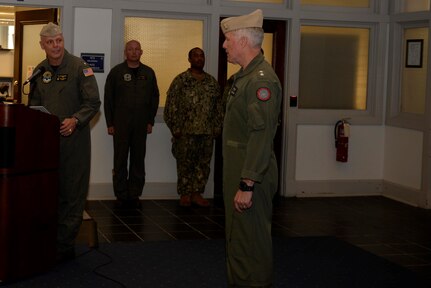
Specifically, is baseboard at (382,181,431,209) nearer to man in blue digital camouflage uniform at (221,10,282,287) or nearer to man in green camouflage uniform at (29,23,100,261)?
man in green camouflage uniform at (29,23,100,261)

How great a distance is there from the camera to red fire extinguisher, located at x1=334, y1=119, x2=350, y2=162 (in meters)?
8.99

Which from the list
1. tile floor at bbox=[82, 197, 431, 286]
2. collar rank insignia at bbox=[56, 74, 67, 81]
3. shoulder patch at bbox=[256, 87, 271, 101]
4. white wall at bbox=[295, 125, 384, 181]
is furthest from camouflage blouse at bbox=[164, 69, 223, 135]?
shoulder patch at bbox=[256, 87, 271, 101]

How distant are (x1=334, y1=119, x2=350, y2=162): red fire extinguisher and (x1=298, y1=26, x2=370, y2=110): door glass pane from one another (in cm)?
37

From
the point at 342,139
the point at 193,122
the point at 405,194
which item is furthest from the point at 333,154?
the point at 193,122

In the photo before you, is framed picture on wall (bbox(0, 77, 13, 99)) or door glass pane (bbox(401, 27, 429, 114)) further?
framed picture on wall (bbox(0, 77, 13, 99))

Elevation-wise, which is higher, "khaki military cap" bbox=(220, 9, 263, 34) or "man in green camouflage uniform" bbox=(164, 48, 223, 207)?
"khaki military cap" bbox=(220, 9, 263, 34)

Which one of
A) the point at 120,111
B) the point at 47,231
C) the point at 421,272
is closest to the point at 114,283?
the point at 47,231

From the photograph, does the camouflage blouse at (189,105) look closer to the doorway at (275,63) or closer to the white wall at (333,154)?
the doorway at (275,63)

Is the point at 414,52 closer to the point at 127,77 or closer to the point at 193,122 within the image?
the point at 193,122

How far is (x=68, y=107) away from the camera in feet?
17.7

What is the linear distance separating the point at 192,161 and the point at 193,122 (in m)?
0.44

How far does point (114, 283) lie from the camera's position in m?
5.07

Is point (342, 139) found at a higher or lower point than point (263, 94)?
lower

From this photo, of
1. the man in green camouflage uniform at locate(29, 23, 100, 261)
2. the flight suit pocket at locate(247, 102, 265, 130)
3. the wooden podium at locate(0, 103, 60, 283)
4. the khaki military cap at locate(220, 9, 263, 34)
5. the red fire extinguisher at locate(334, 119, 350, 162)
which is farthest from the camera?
the red fire extinguisher at locate(334, 119, 350, 162)
